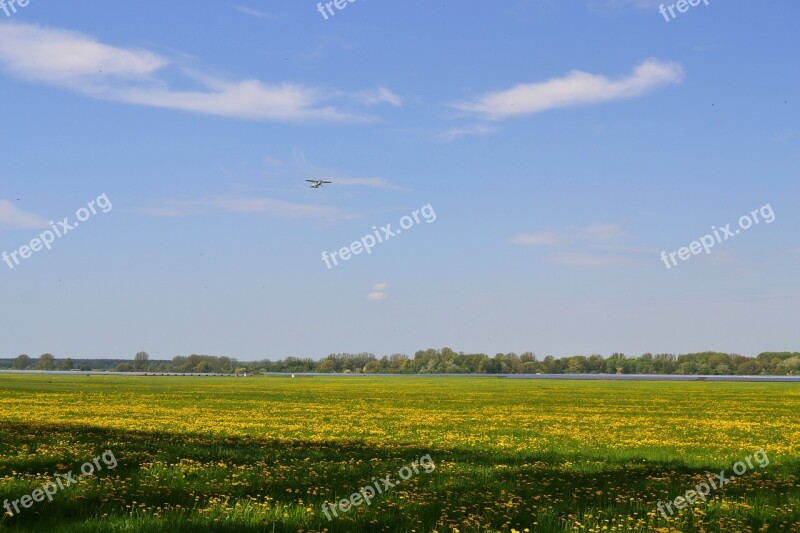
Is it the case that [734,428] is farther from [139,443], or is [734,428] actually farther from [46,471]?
[46,471]

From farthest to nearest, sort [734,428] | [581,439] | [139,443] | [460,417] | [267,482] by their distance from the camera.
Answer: [460,417] < [734,428] < [581,439] < [139,443] < [267,482]

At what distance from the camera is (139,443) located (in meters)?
22.7

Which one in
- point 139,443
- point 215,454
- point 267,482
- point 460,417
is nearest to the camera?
point 267,482

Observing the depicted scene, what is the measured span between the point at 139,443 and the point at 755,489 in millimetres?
16909

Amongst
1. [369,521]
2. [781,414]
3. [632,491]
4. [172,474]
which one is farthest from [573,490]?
[781,414]

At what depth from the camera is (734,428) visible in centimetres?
3612

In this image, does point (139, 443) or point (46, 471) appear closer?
point (46, 471)

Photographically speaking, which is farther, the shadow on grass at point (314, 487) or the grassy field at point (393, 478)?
the grassy field at point (393, 478)

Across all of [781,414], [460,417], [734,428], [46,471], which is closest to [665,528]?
[46,471]

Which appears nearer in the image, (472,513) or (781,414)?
(472,513)

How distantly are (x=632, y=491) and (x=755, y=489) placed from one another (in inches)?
119

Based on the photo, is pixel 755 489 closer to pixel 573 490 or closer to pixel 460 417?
pixel 573 490

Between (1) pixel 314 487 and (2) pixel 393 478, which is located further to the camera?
(2) pixel 393 478

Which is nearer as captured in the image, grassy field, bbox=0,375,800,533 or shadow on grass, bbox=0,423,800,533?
shadow on grass, bbox=0,423,800,533
